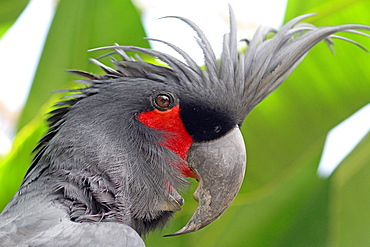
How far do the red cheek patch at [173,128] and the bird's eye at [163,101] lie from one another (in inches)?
0.6

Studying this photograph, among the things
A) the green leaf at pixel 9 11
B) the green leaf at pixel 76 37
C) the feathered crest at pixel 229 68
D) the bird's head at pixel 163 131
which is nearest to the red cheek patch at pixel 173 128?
the bird's head at pixel 163 131

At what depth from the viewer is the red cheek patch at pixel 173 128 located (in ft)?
4.79

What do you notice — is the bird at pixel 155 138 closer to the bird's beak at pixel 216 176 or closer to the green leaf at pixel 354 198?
the bird's beak at pixel 216 176

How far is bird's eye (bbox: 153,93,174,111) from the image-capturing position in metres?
1.45

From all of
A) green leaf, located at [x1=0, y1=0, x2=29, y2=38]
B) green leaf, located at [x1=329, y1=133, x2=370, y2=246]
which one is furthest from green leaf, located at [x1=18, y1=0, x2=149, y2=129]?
green leaf, located at [x1=329, y1=133, x2=370, y2=246]

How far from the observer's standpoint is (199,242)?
2.21 meters

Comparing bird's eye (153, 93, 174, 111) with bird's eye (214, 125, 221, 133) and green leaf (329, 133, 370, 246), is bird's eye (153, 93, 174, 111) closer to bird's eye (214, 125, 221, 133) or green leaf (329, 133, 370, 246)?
bird's eye (214, 125, 221, 133)

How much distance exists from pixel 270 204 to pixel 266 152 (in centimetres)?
24

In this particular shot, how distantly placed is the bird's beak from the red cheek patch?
0.18 ft

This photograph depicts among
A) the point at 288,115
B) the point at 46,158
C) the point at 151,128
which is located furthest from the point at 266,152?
the point at 46,158

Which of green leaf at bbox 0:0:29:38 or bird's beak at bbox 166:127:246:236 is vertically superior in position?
green leaf at bbox 0:0:29:38

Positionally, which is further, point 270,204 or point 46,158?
point 270,204

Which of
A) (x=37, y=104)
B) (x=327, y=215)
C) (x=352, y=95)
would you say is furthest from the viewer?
(x=37, y=104)

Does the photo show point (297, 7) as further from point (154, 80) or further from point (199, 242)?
point (199, 242)
